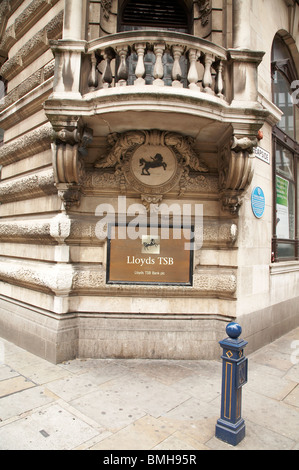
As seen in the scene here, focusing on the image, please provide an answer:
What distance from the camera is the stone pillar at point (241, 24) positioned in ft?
18.2

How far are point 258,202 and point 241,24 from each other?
337 centimetres

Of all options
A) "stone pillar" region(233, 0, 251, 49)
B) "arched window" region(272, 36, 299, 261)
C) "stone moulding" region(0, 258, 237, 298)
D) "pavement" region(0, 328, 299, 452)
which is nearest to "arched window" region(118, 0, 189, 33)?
"stone pillar" region(233, 0, 251, 49)

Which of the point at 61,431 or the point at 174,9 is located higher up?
the point at 174,9

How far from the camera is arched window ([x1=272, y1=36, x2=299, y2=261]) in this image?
25.5ft

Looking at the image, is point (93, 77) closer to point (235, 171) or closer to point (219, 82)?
point (219, 82)

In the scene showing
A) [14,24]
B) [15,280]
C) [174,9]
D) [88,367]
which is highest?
[14,24]

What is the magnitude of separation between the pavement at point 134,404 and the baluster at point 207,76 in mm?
4765

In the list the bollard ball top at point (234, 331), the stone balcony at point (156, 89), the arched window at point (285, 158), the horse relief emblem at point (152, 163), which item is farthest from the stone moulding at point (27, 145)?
the arched window at point (285, 158)

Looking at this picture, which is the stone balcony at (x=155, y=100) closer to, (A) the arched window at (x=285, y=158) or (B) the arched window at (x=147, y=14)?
(B) the arched window at (x=147, y=14)

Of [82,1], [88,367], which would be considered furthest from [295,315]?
[82,1]

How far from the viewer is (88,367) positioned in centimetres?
515

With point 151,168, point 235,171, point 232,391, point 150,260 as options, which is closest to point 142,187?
point 151,168
